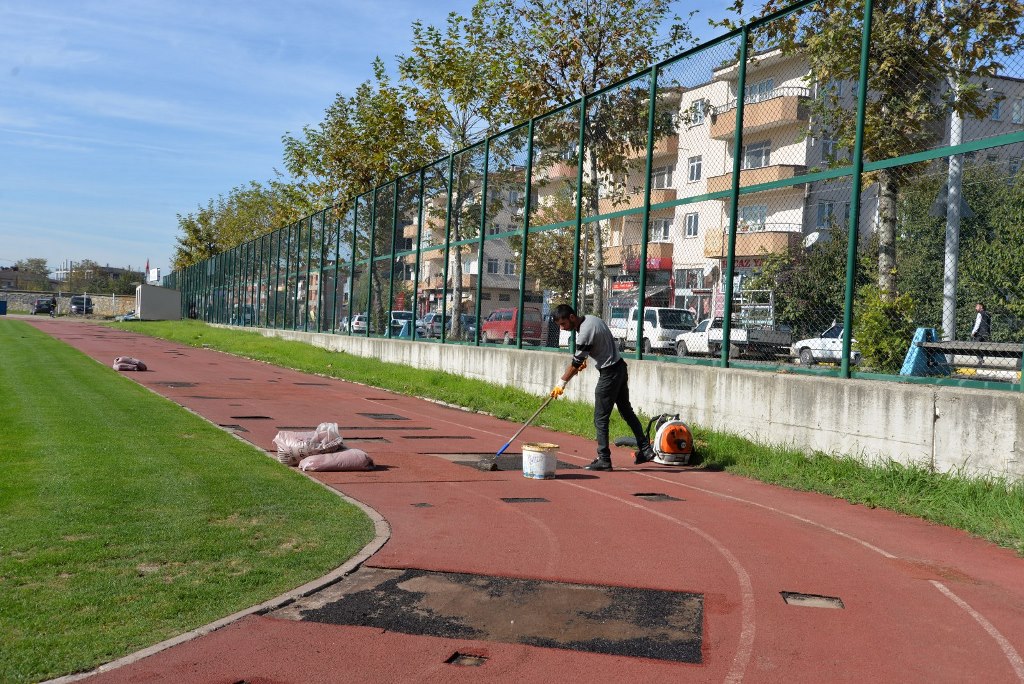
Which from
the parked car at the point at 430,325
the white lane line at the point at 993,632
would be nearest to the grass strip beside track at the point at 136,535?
the white lane line at the point at 993,632

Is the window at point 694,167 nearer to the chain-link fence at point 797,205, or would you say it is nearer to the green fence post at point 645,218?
the chain-link fence at point 797,205

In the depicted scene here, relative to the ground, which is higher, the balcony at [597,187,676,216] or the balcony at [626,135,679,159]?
the balcony at [626,135,679,159]

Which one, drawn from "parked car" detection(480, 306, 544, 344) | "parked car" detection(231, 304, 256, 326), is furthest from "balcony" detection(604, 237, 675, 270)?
"parked car" detection(231, 304, 256, 326)

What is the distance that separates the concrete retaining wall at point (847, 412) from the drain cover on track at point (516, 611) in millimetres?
4243

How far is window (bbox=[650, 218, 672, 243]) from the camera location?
14898 mm

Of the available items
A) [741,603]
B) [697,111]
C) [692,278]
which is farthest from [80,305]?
[741,603]

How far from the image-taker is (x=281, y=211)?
53281mm

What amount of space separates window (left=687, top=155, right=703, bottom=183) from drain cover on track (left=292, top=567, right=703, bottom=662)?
9434 millimetres

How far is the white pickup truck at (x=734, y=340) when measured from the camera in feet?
39.5

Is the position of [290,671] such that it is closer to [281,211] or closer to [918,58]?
[918,58]

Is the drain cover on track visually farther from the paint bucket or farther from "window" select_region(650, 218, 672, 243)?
"window" select_region(650, 218, 672, 243)

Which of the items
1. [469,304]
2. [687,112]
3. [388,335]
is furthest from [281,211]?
[687,112]

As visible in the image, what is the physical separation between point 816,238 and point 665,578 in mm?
6440

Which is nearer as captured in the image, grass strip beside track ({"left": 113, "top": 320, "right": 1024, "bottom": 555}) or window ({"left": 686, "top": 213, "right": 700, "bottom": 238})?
grass strip beside track ({"left": 113, "top": 320, "right": 1024, "bottom": 555})
